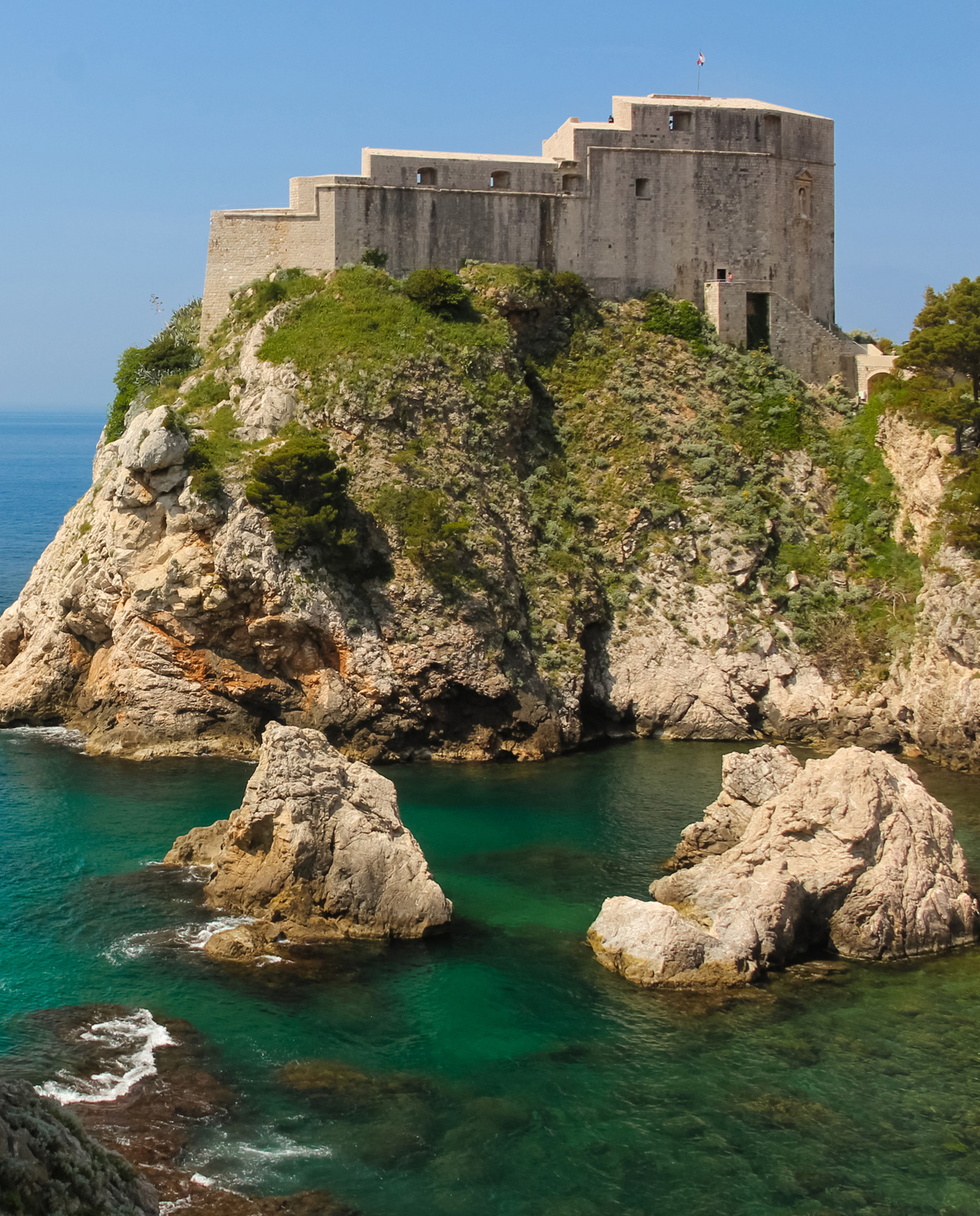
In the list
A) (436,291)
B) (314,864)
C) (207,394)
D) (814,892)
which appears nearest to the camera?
(814,892)

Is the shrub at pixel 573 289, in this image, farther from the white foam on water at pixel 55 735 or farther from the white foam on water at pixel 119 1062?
the white foam on water at pixel 119 1062

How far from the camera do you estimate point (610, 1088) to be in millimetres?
21938

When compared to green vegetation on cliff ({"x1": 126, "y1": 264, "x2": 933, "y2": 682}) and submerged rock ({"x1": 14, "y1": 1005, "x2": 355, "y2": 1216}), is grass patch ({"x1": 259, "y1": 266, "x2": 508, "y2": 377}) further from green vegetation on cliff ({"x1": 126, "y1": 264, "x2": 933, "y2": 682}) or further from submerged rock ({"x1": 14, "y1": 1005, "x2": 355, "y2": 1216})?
submerged rock ({"x1": 14, "y1": 1005, "x2": 355, "y2": 1216})

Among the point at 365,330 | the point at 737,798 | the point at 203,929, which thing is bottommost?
the point at 203,929

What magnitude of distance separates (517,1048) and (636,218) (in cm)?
3861

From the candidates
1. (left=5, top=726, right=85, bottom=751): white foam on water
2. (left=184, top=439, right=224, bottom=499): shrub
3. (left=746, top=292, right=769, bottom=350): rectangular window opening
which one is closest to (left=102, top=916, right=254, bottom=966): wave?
(left=5, top=726, right=85, bottom=751): white foam on water

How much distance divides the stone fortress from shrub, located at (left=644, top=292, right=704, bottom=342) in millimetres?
857

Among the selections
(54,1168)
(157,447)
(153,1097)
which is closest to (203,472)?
(157,447)

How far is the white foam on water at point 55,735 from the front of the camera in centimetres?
4374

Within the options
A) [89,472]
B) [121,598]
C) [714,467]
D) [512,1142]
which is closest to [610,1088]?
[512,1142]

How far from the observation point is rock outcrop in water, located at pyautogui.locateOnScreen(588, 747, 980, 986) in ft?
86.2

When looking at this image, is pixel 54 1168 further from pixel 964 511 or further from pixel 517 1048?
pixel 964 511

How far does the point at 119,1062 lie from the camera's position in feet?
73.2

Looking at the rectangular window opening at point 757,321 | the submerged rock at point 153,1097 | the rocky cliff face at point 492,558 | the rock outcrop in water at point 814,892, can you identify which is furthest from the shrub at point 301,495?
the submerged rock at point 153,1097
